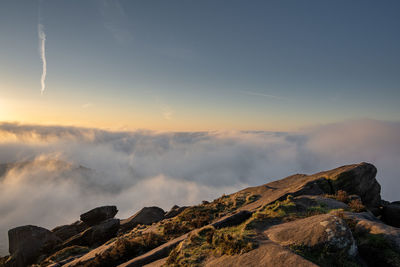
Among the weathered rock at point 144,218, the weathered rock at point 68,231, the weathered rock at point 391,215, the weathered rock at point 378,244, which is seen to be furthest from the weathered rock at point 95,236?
the weathered rock at point 391,215

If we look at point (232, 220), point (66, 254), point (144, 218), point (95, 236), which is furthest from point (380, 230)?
point (144, 218)

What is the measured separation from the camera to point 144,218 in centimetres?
3703

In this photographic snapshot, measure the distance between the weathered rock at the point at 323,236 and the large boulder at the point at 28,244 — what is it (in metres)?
37.2

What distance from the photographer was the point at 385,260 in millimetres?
7988

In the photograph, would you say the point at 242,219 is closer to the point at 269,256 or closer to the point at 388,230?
the point at 269,256

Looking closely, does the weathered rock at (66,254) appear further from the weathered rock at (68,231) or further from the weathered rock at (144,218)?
the weathered rock at (68,231)

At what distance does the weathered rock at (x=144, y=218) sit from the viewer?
35.3m

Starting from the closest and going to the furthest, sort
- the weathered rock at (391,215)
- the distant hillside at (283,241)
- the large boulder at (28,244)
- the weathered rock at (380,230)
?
1. the distant hillside at (283,241)
2. the weathered rock at (380,230)
3. the weathered rock at (391,215)
4. the large boulder at (28,244)

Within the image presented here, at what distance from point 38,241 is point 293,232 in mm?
39176

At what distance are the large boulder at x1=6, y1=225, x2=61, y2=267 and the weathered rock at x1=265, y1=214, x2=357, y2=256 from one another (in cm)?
3718

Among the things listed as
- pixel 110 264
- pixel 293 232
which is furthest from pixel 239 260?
pixel 110 264

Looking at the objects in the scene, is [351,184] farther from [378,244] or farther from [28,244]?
[28,244]

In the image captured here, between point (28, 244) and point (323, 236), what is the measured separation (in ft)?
133

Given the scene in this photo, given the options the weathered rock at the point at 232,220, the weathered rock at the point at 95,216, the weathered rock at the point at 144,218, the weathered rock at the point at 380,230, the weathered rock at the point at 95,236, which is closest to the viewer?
the weathered rock at the point at 380,230
